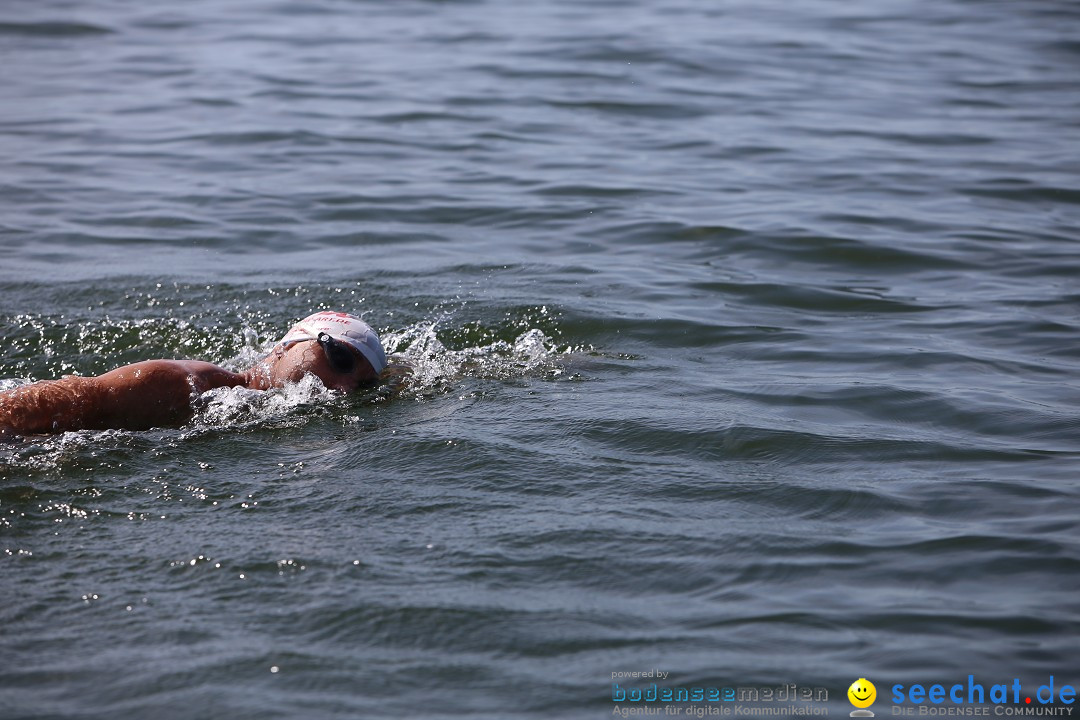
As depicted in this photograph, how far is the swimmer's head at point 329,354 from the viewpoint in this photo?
644 cm

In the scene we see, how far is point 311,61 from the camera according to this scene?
1733 cm

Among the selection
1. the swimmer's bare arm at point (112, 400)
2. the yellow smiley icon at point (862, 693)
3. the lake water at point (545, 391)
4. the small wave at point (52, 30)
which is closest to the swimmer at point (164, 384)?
the swimmer's bare arm at point (112, 400)

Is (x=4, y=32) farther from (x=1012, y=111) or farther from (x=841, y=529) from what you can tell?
(x=841, y=529)

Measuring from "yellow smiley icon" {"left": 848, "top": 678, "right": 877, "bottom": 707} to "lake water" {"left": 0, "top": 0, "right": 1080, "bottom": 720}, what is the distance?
0.03m

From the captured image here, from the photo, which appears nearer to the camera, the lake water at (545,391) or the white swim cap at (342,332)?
the lake water at (545,391)

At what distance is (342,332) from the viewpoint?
6523 millimetres

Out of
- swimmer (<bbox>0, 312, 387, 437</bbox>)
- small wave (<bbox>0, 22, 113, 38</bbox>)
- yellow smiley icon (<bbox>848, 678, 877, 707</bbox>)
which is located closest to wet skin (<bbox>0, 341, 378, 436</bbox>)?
swimmer (<bbox>0, 312, 387, 437</bbox>)

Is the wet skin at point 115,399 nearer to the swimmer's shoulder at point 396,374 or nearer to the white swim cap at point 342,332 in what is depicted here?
the white swim cap at point 342,332

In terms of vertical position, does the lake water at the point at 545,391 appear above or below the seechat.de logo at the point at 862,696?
above

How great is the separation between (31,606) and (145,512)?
79cm

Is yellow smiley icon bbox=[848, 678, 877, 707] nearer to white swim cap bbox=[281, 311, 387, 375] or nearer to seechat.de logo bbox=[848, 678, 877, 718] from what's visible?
seechat.de logo bbox=[848, 678, 877, 718]

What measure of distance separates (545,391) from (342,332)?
1.13m

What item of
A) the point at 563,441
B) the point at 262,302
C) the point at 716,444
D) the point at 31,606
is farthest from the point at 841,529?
the point at 262,302

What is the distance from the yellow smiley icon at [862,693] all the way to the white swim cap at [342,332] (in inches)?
130
